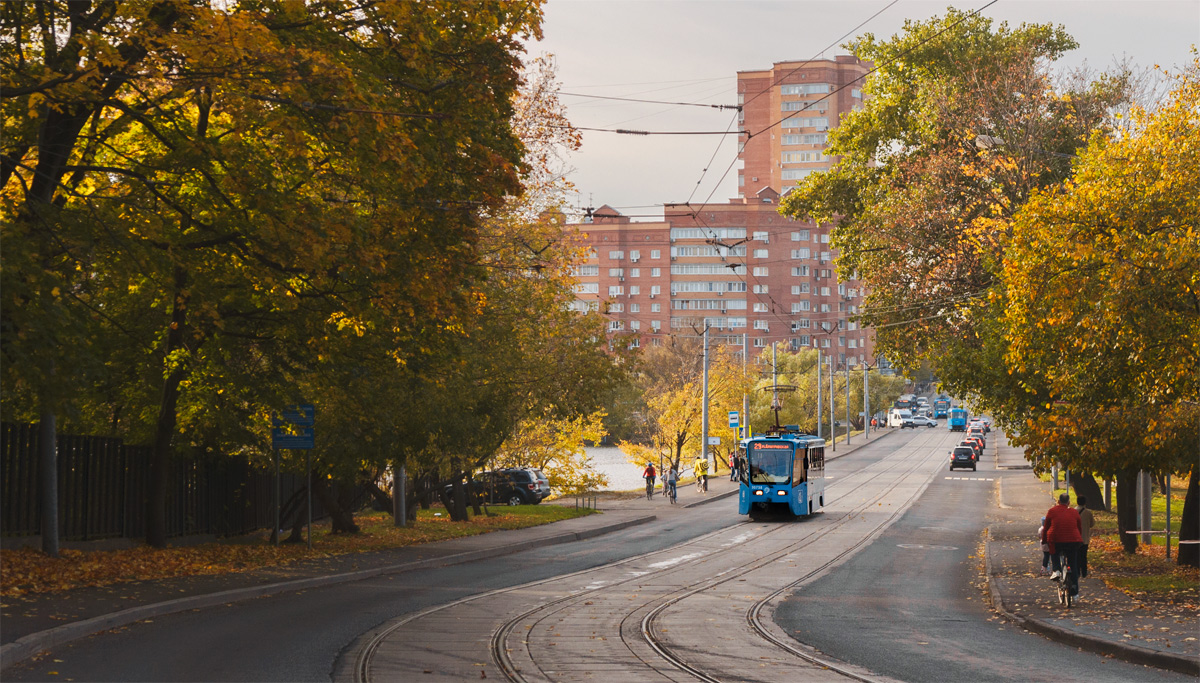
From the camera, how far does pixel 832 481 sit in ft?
196

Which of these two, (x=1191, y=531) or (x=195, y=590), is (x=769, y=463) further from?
(x=195, y=590)

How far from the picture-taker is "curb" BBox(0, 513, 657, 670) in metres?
10.9

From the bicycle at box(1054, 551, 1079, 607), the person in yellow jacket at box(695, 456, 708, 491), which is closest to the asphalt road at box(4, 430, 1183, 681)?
the bicycle at box(1054, 551, 1079, 607)

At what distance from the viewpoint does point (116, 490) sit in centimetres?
2192

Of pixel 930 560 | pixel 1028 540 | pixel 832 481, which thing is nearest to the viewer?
pixel 930 560

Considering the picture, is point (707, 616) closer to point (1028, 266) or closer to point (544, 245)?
point (1028, 266)

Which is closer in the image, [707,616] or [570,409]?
[707,616]

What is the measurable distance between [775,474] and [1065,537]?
21247 mm

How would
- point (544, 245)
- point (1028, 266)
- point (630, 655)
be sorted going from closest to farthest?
point (630, 655)
point (1028, 266)
point (544, 245)

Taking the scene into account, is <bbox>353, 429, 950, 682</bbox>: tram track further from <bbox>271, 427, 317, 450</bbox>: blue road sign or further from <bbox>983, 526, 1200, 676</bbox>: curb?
<bbox>271, 427, 317, 450</bbox>: blue road sign

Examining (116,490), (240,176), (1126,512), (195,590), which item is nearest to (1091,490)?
(1126,512)

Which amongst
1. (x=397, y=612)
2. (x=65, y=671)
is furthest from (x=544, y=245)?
(x=65, y=671)

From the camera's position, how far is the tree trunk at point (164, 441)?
811 inches

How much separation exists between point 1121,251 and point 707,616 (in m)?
8.47
